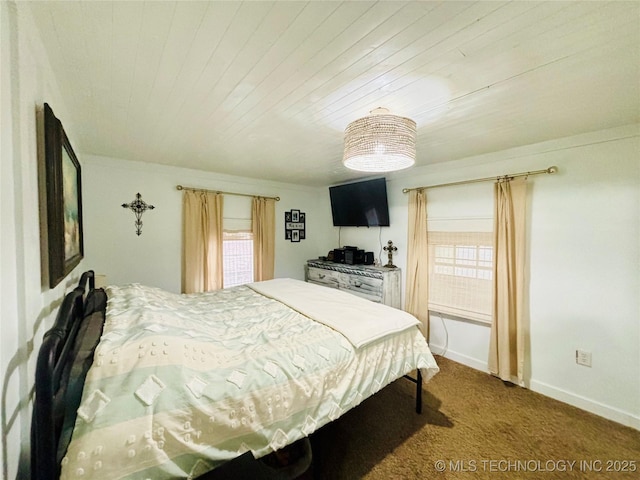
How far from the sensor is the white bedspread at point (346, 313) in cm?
174

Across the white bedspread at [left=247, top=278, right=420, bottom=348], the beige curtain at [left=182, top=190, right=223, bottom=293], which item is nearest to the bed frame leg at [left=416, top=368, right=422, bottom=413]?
the white bedspread at [left=247, top=278, right=420, bottom=348]

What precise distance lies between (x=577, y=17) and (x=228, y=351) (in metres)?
2.10

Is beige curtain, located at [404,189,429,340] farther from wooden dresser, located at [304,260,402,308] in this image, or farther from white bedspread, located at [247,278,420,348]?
white bedspread, located at [247,278,420,348]

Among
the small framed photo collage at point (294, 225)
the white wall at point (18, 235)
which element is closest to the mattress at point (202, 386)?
the white wall at point (18, 235)

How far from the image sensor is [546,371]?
2414 mm

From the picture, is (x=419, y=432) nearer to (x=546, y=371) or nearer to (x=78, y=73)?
(x=546, y=371)

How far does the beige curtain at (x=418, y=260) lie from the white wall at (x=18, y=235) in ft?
10.9

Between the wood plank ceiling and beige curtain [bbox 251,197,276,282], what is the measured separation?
1.86 m

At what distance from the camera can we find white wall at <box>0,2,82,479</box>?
712 mm

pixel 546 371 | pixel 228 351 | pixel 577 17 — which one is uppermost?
pixel 577 17

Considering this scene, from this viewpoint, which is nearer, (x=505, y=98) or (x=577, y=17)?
(x=577, y=17)

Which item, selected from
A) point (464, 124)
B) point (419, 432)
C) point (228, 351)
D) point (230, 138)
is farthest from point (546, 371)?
point (230, 138)

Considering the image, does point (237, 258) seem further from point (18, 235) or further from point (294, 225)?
point (18, 235)

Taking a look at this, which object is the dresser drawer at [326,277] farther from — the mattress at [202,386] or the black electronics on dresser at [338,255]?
the mattress at [202,386]
